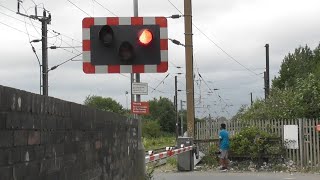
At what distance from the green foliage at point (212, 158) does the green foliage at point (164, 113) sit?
93285 mm

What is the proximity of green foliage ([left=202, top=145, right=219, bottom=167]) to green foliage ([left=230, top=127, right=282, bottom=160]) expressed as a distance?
79 cm

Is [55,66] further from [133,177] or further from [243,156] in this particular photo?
[133,177]

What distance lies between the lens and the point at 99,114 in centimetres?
759

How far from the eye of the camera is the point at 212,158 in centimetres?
2080

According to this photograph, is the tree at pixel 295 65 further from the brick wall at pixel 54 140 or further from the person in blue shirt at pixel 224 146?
the brick wall at pixel 54 140

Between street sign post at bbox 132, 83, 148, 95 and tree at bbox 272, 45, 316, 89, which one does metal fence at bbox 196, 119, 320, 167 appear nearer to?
street sign post at bbox 132, 83, 148, 95

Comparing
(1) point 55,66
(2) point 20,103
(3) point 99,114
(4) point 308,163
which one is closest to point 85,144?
(3) point 99,114

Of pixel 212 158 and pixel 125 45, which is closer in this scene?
pixel 125 45

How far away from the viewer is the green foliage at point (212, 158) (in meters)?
20.7

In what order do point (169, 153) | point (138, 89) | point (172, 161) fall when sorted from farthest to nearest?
1. point (172, 161)
2. point (169, 153)
3. point (138, 89)

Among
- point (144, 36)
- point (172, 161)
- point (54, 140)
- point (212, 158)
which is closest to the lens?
point (54, 140)

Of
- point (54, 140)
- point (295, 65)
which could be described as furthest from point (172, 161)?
point (295, 65)

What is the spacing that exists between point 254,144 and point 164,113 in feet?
317

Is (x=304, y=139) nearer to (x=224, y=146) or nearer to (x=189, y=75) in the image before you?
(x=224, y=146)
